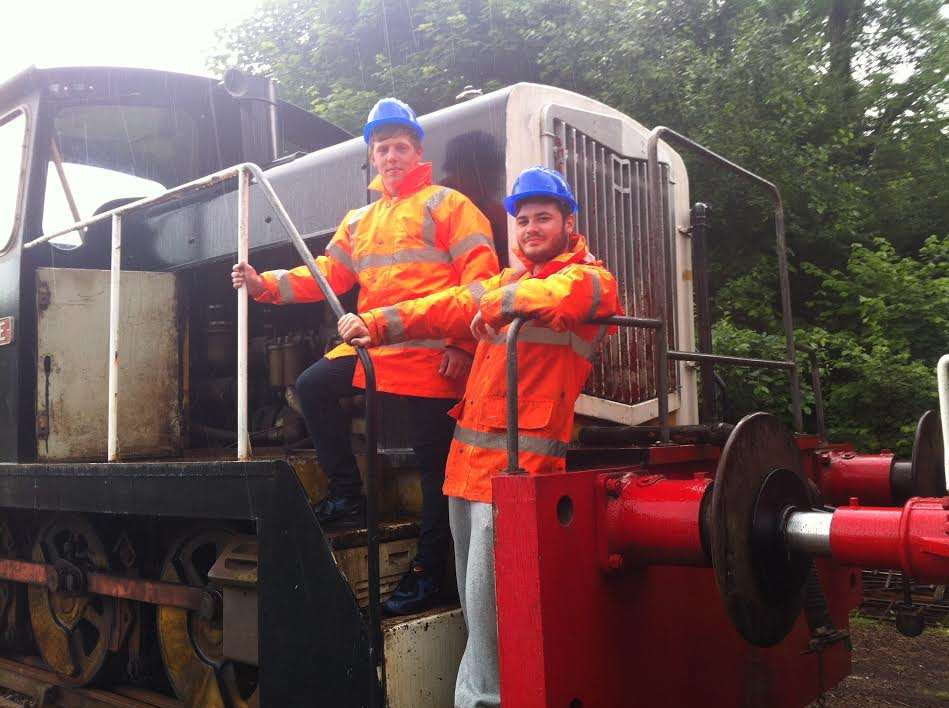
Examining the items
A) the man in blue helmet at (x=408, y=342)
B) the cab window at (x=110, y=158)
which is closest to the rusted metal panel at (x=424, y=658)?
the man in blue helmet at (x=408, y=342)

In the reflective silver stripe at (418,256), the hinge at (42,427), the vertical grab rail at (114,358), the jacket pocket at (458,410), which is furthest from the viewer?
the hinge at (42,427)

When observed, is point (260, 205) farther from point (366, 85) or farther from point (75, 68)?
point (366, 85)

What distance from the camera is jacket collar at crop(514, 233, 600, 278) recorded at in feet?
8.20

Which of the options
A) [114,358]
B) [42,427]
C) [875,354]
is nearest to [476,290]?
[114,358]

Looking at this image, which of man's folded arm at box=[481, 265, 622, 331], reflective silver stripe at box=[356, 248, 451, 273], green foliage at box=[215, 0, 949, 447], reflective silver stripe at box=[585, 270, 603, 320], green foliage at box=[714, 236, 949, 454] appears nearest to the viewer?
man's folded arm at box=[481, 265, 622, 331]

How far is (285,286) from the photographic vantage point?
10.4 feet

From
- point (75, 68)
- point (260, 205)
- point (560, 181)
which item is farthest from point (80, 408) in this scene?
point (560, 181)

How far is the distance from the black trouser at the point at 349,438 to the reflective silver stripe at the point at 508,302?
62 cm

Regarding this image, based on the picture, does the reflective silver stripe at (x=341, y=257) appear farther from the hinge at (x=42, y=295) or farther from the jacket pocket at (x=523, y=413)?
the hinge at (x=42, y=295)

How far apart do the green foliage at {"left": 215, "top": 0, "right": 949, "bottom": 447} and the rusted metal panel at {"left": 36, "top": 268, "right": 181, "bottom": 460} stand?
5096 mm

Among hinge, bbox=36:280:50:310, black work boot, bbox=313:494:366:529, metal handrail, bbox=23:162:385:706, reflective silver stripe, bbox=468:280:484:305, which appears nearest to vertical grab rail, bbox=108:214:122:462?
metal handrail, bbox=23:162:385:706

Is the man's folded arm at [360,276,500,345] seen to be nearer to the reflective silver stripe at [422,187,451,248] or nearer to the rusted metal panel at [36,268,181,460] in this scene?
the reflective silver stripe at [422,187,451,248]

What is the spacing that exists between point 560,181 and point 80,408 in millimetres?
2269

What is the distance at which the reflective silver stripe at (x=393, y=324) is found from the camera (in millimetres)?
2580
